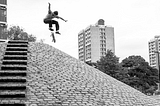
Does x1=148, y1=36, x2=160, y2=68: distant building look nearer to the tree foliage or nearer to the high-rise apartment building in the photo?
the high-rise apartment building

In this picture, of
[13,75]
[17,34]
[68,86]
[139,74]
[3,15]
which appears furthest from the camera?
[139,74]

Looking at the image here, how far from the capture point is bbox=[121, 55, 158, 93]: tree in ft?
162

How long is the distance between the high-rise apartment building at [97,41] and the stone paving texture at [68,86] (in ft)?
319

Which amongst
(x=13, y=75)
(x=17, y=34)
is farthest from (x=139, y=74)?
(x=13, y=75)

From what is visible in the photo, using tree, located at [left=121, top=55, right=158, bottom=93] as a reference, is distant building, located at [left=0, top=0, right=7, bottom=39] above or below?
above

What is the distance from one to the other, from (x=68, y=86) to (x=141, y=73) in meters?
39.5

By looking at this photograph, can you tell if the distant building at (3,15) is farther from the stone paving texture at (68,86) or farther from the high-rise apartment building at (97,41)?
the high-rise apartment building at (97,41)

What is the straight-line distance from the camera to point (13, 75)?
14008 millimetres

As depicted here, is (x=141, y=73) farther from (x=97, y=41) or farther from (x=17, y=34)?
(x=97, y=41)

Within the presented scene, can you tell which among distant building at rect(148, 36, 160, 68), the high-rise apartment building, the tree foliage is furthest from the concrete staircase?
distant building at rect(148, 36, 160, 68)

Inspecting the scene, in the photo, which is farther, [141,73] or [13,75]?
[141,73]

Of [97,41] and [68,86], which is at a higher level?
[97,41]

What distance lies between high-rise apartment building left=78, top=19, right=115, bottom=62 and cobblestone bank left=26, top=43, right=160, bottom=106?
97.3m

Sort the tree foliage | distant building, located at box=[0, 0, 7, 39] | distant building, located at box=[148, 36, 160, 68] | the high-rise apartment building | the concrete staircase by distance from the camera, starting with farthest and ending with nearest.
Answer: distant building, located at box=[148, 36, 160, 68] → the high-rise apartment building → the tree foliage → distant building, located at box=[0, 0, 7, 39] → the concrete staircase
